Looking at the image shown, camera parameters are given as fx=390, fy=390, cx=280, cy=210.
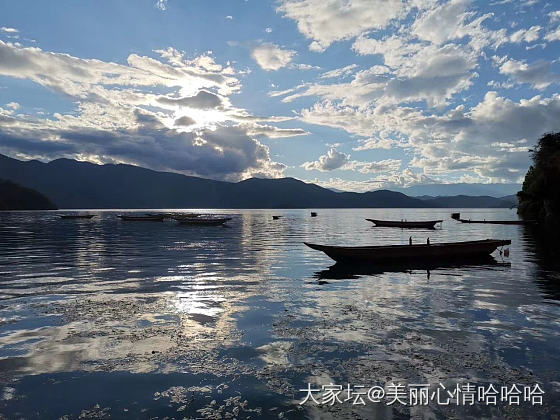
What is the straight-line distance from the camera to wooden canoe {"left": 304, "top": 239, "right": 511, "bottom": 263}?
3244 centimetres

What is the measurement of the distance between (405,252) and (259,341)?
22852 millimetres

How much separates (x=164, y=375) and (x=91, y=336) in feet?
16.2

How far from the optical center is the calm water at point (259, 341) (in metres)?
9.38

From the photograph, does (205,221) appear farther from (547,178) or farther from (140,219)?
(547,178)

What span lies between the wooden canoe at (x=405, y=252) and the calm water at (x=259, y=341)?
4.95 meters

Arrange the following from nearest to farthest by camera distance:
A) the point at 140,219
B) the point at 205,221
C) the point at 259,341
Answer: the point at 259,341, the point at 205,221, the point at 140,219

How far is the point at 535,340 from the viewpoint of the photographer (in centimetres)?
1373

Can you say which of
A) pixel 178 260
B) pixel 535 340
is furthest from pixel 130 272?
pixel 535 340

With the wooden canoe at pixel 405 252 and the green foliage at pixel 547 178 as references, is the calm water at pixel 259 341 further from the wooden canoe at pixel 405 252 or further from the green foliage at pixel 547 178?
the green foliage at pixel 547 178

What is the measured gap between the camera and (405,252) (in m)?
33.5

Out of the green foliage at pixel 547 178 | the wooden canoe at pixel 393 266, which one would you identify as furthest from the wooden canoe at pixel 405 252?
the green foliage at pixel 547 178

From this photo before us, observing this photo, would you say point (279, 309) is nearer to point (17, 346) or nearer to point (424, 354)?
point (424, 354)

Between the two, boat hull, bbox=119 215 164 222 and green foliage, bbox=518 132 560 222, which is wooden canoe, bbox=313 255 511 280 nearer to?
green foliage, bbox=518 132 560 222

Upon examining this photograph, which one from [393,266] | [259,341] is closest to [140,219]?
[393,266]
